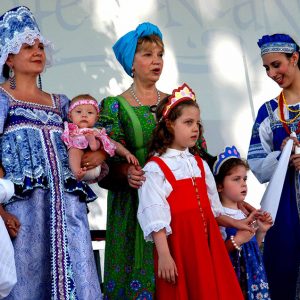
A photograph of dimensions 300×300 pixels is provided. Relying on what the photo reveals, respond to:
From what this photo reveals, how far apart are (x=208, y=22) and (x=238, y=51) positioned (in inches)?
11.3

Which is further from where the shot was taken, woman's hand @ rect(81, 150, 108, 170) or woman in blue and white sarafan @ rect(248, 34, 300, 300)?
woman in blue and white sarafan @ rect(248, 34, 300, 300)

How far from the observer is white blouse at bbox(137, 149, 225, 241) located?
13.8 ft

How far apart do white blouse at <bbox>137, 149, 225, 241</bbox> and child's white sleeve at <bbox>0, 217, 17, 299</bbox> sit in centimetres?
71

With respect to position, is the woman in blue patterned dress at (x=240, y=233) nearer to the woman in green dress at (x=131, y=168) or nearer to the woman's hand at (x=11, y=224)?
the woman in green dress at (x=131, y=168)

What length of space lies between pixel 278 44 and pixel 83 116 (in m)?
1.20

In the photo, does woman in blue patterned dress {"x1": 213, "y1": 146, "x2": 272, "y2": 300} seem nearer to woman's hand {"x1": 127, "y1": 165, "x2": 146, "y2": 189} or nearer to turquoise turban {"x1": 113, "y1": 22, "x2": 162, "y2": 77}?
woman's hand {"x1": 127, "y1": 165, "x2": 146, "y2": 189}

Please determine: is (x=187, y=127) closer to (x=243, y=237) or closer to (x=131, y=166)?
(x=131, y=166)

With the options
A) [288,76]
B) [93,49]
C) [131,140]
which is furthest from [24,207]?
[93,49]

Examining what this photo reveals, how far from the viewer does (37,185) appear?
4.18m

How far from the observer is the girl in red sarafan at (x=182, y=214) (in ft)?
13.8

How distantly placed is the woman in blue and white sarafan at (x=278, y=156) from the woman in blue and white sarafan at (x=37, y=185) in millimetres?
1053

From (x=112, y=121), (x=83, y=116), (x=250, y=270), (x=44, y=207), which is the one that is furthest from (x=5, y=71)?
(x=250, y=270)

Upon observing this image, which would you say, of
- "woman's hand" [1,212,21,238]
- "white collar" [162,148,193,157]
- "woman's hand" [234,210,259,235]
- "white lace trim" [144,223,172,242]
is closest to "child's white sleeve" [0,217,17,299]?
"woman's hand" [1,212,21,238]

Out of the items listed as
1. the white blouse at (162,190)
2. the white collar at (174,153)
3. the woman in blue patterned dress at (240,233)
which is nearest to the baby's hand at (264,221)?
the woman in blue patterned dress at (240,233)
